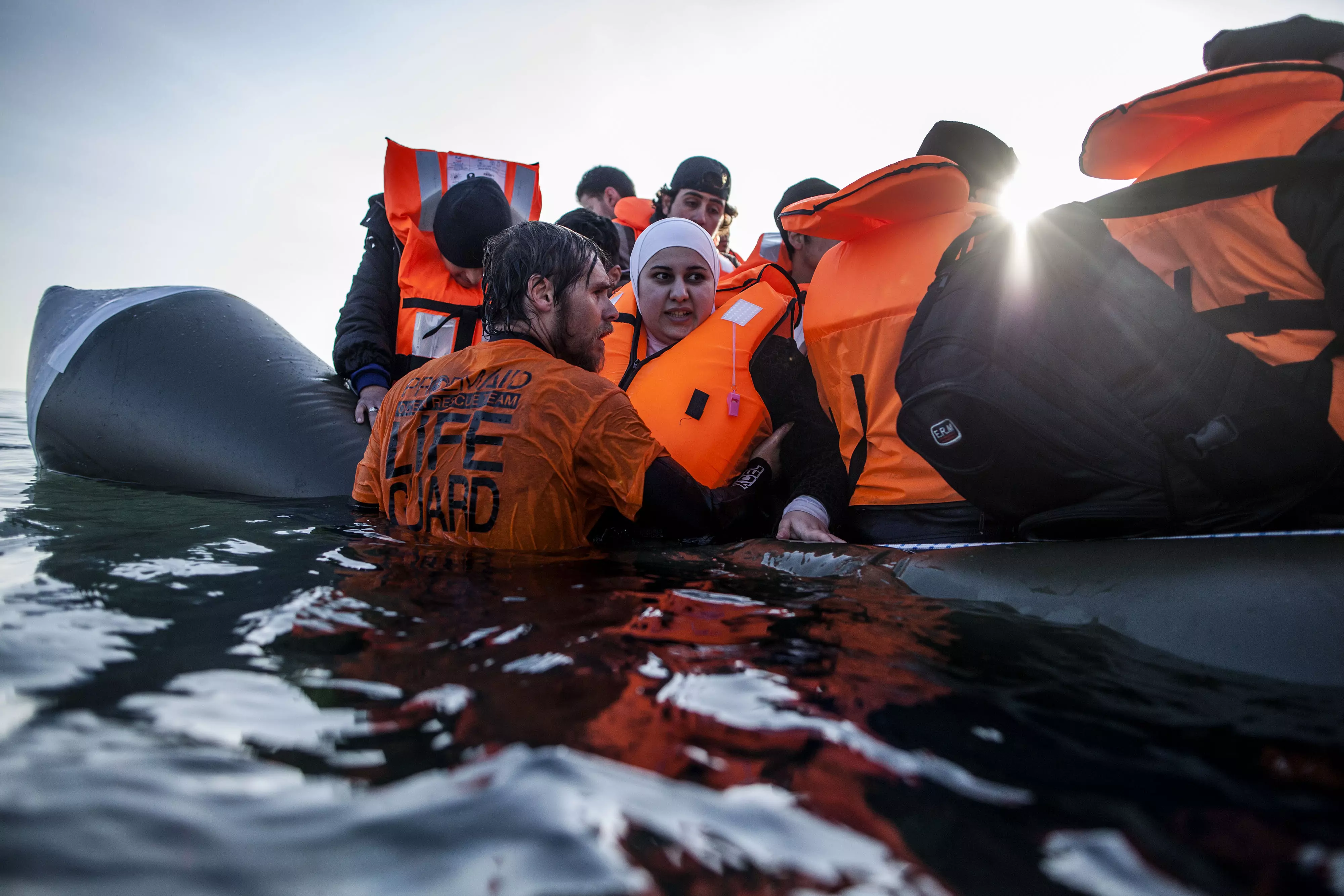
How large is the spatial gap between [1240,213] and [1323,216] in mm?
143

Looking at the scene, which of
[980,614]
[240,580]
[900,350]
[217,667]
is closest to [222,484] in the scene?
[240,580]

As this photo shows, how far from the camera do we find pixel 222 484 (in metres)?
3.54

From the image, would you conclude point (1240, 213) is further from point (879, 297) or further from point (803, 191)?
point (803, 191)

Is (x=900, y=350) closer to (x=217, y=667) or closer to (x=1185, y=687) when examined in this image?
(x=1185, y=687)

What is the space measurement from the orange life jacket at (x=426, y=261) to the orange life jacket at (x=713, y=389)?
3.82 feet

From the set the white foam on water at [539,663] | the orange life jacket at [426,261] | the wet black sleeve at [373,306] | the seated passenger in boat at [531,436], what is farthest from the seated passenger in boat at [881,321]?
the wet black sleeve at [373,306]

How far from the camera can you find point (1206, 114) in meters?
1.79

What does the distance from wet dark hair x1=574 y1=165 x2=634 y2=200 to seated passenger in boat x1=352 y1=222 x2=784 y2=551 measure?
3.91m

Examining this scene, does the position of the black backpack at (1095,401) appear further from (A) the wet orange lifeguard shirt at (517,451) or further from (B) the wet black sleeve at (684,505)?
(A) the wet orange lifeguard shirt at (517,451)

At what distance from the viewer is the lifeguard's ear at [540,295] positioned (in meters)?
2.42

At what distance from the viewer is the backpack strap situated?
1.58m

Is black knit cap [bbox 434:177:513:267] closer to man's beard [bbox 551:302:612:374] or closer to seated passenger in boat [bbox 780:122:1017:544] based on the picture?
man's beard [bbox 551:302:612:374]

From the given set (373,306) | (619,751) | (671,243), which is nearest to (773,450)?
(671,243)

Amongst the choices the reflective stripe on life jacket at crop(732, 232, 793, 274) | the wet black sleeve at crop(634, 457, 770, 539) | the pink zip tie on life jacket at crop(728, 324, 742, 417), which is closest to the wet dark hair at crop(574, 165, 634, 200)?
the reflective stripe on life jacket at crop(732, 232, 793, 274)
